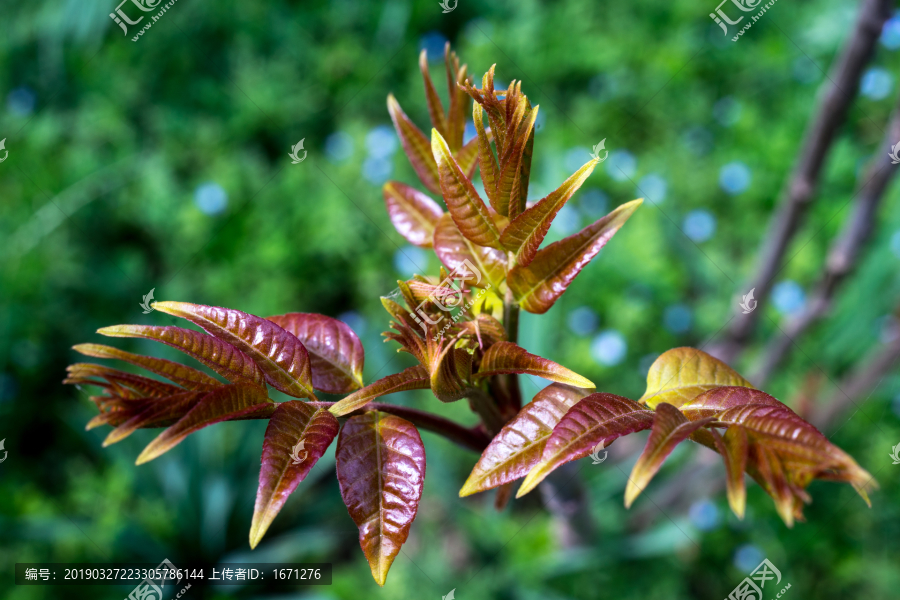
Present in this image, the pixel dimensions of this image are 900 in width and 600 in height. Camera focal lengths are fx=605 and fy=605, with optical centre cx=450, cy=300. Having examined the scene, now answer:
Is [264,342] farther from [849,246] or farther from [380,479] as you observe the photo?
[849,246]

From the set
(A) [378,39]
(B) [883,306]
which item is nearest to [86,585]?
(A) [378,39]

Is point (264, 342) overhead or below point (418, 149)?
below
